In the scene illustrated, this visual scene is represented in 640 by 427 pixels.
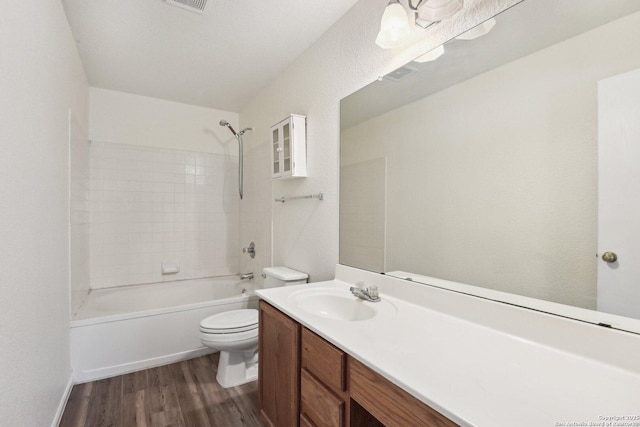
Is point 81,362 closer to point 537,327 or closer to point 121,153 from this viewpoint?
point 121,153

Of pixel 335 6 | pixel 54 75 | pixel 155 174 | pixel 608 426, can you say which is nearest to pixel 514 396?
pixel 608 426

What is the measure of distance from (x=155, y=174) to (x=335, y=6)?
250cm

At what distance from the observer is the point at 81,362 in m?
2.09

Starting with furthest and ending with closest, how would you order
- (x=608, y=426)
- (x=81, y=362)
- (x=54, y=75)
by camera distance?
(x=81, y=362) → (x=54, y=75) → (x=608, y=426)

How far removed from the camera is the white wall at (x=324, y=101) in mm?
1571

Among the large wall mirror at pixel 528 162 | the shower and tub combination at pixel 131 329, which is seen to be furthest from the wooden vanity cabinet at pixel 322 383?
the shower and tub combination at pixel 131 329

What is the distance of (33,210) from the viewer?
1.28 metres

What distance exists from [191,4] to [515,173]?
1953mm

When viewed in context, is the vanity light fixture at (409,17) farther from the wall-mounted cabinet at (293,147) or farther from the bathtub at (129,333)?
the bathtub at (129,333)

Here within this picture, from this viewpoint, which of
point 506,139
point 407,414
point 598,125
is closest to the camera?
point 407,414

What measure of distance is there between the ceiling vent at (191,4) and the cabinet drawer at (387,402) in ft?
6.71

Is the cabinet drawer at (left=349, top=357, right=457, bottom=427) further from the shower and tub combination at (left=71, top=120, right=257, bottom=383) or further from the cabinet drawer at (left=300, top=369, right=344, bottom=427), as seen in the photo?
the shower and tub combination at (left=71, top=120, right=257, bottom=383)

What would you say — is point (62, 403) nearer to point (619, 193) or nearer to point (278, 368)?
point (278, 368)

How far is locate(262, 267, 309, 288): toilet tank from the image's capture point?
6.88 ft
